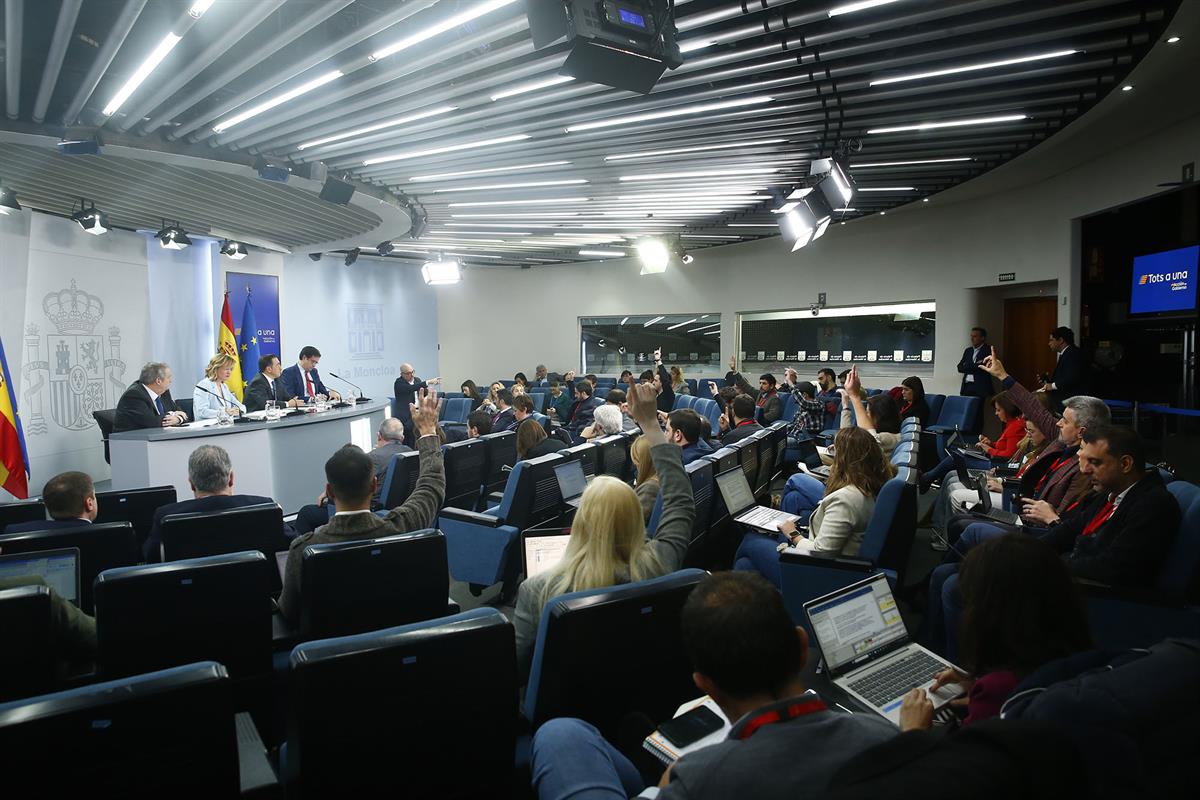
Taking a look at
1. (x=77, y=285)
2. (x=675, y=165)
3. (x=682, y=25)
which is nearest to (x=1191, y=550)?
(x=682, y=25)

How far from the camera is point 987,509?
451cm

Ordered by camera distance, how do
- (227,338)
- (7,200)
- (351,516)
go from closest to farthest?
(351,516)
(7,200)
(227,338)

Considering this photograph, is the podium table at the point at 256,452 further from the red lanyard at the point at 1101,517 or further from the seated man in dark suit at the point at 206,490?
the red lanyard at the point at 1101,517

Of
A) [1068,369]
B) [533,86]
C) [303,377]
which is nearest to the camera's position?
[533,86]

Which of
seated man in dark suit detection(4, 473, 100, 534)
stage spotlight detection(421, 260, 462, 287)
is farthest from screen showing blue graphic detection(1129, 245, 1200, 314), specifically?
stage spotlight detection(421, 260, 462, 287)

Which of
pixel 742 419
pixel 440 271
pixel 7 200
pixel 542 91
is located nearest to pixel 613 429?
pixel 742 419

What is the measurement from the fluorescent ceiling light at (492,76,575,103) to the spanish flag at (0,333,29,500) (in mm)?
5857

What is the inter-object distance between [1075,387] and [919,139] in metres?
3.10

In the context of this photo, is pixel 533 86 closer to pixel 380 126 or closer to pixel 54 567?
→ pixel 380 126

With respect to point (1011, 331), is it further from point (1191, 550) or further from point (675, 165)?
point (1191, 550)

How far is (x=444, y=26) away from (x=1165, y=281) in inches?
310

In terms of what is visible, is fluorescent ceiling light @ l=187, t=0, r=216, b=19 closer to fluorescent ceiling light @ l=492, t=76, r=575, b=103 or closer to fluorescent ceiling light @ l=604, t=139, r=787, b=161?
fluorescent ceiling light @ l=492, t=76, r=575, b=103

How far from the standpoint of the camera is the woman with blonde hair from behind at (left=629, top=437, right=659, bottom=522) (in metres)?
3.69

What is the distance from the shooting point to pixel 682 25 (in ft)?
13.4
